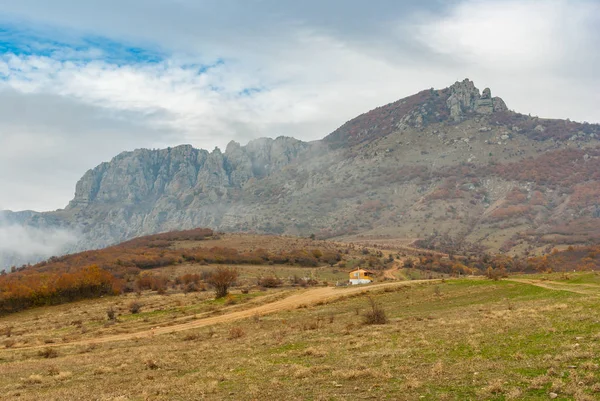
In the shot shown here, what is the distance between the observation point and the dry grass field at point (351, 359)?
12367 mm

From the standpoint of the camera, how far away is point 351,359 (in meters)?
17.7

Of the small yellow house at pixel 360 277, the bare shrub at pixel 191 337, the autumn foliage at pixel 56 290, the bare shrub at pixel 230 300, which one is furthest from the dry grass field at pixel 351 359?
the small yellow house at pixel 360 277

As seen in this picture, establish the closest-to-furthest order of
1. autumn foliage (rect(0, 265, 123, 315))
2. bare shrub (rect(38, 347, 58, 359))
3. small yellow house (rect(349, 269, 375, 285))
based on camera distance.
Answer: bare shrub (rect(38, 347, 58, 359))
autumn foliage (rect(0, 265, 123, 315))
small yellow house (rect(349, 269, 375, 285))

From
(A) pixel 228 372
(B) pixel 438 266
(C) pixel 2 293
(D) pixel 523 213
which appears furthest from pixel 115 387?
(D) pixel 523 213

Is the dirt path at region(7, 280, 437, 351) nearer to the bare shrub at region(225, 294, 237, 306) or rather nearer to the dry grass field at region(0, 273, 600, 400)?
the dry grass field at region(0, 273, 600, 400)

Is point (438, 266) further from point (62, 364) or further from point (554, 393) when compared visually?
point (554, 393)

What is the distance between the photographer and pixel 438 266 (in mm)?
114562

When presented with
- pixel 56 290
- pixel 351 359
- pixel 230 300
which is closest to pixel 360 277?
pixel 230 300

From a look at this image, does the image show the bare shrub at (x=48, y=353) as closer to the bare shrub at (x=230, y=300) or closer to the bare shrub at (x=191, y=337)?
the bare shrub at (x=191, y=337)

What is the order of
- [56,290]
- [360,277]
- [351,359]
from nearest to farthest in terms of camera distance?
[351,359] < [56,290] < [360,277]

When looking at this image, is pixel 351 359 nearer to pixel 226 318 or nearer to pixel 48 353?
pixel 48 353

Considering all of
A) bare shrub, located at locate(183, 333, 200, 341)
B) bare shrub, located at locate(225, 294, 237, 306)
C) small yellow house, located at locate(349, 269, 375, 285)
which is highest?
bare shrub, located at locate(183, 333, 200, 341)

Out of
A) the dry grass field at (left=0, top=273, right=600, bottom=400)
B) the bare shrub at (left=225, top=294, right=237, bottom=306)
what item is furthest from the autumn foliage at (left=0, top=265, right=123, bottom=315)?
the dry grass field at (left=0, top=273, right=600, bottom=400)

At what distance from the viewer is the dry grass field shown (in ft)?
40.6
